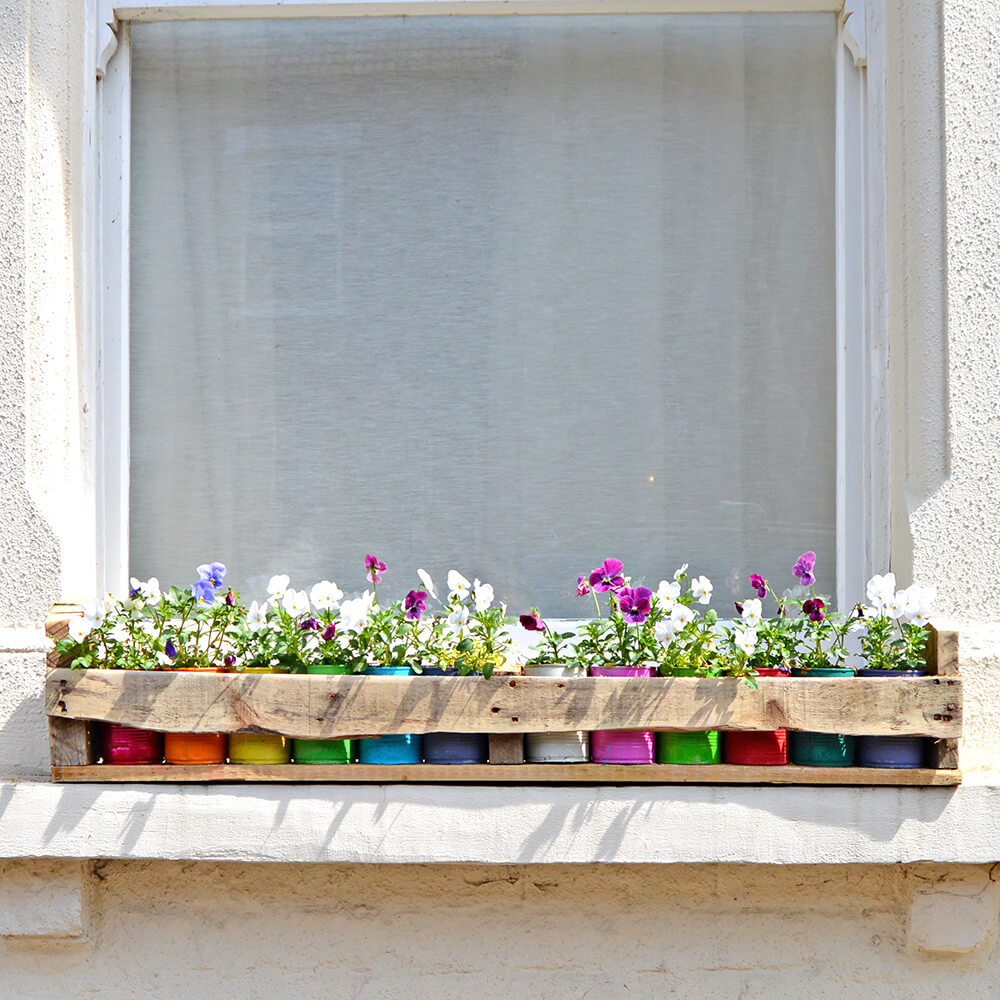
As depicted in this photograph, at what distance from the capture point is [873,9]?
8.40 ft

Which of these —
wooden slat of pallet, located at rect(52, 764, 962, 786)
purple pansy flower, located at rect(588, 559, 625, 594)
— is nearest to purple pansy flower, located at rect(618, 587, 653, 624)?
purple pansy flower, located at rect(588, 559, 625, 594)

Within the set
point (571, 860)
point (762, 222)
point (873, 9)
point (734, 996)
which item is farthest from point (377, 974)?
point (873, 9)

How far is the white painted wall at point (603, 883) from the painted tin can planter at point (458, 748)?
283 millimetres

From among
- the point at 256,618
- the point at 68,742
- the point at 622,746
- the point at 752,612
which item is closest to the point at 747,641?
the point at 752,612

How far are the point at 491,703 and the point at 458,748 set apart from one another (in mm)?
124

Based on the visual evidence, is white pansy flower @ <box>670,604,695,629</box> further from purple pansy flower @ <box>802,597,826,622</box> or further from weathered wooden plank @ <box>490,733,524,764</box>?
weathered wooden plank @ <box>490,733,524,764</box>

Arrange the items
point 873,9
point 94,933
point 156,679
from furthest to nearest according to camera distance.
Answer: point 873,9 < point 94,933 < point 156,679

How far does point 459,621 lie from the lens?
2.29m

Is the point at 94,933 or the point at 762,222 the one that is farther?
the point at 762,222

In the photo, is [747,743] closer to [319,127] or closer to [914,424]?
[914,424]

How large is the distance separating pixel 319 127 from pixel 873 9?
125 centimetres

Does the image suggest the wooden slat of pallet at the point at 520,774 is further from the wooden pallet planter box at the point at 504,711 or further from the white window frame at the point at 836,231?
the white window frame at the point at 836,231

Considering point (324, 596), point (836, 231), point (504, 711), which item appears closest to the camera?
point (504, 711)

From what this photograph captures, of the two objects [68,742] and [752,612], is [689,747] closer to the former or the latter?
[752,612]
